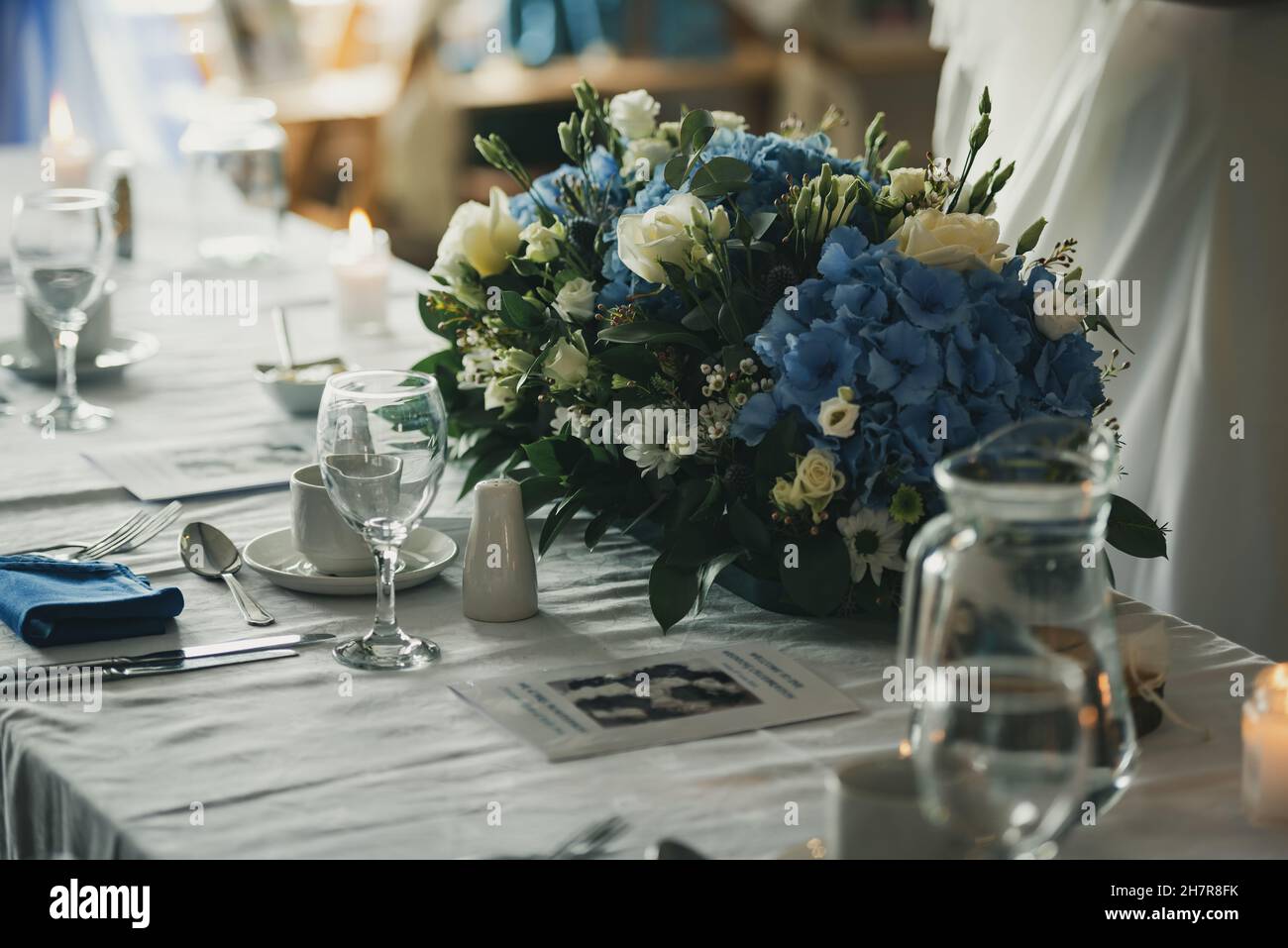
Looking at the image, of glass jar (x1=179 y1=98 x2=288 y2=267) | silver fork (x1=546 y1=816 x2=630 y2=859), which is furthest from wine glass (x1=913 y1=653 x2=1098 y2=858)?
glass jar (x1=179 y1=98 x2=288 y2=267)

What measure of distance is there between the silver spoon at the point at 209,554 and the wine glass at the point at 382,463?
0.17m

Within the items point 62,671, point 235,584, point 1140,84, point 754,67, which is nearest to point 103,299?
point 235,584

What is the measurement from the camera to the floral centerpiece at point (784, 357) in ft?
3.28

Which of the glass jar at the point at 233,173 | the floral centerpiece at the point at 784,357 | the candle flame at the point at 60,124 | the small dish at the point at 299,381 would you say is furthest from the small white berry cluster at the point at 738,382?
the candle flame at the point at 60,124

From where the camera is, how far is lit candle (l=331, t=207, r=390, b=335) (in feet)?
6.06

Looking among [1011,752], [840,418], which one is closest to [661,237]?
[840,418]

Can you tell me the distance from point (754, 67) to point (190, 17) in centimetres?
168

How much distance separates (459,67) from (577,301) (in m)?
3.64

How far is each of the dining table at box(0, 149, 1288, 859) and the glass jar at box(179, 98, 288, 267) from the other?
1.06m

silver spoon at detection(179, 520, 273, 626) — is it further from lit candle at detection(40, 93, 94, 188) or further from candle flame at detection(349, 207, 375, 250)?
lit candle at detection(40, 93, 94, 188)

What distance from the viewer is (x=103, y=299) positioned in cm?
172

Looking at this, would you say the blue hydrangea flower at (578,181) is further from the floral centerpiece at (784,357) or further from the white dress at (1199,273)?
the white dress at (1199,273)

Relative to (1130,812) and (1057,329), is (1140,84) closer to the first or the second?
(1057,329)
